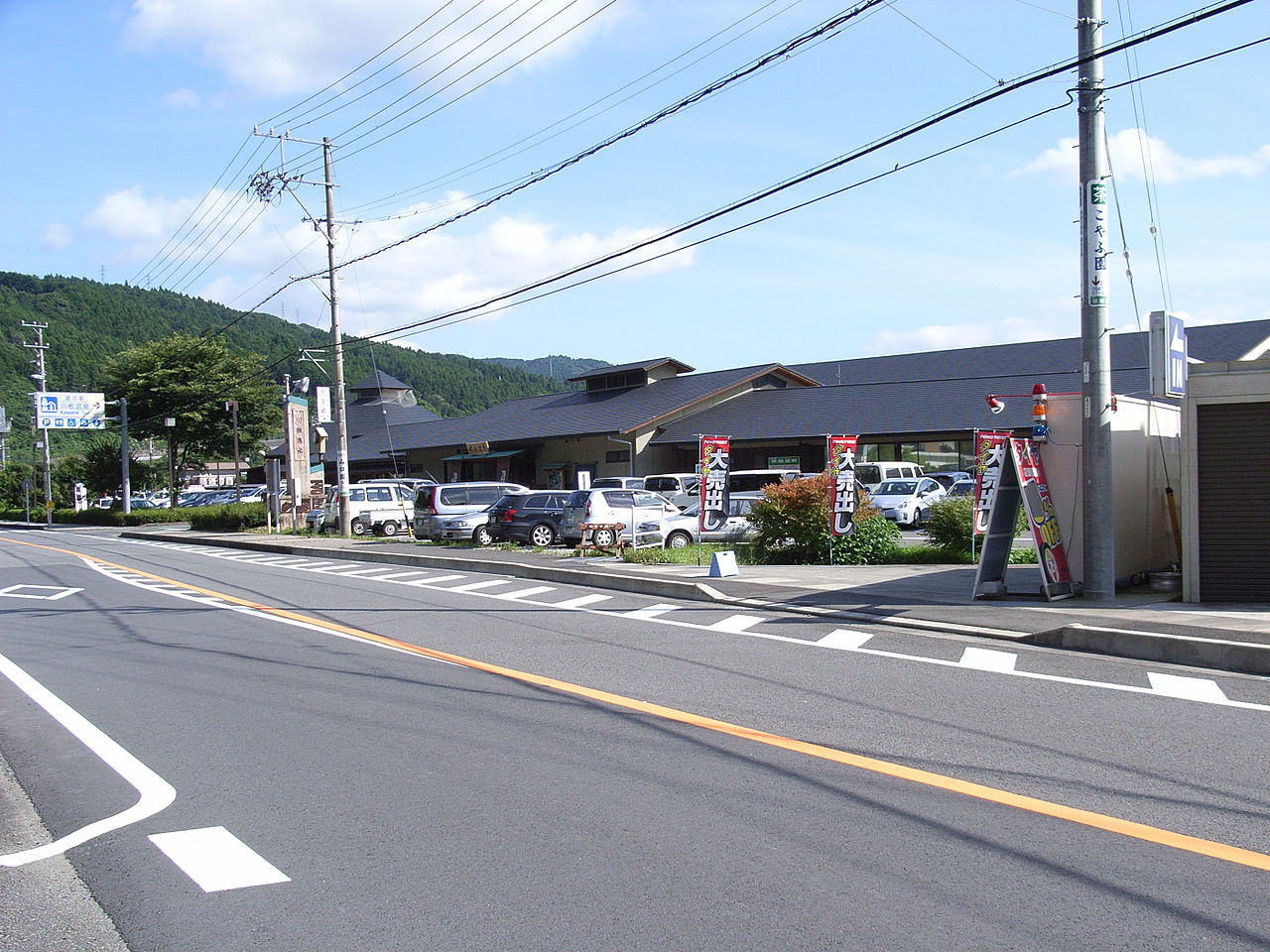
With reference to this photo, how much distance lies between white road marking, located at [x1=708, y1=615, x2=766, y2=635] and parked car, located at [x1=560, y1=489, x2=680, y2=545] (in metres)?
10.1

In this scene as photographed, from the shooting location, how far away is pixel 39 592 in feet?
57.2

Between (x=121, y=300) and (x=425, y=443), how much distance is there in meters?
50.9

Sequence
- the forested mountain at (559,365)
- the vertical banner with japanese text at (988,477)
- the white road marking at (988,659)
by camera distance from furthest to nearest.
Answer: the forested mountain at (559,365), the vertical banner with japanese text at (988,477), the white road marking at (988,659)

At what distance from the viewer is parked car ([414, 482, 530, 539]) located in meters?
28.2

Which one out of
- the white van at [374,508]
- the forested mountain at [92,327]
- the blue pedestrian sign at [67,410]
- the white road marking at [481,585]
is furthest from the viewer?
the forested mountain at [92,327]

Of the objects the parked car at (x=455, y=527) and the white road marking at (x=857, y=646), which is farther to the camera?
the parked car at (x=455, y=527)

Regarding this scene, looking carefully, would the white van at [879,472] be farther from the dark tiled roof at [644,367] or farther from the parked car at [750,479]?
the dark tiled roof at [644,367]

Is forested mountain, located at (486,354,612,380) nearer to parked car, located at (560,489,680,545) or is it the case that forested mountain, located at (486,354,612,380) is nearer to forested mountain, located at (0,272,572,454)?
forested mountain, located at (0,272,572,454)

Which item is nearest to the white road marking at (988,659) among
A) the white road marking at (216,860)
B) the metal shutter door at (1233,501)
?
the metal shutter door at (1233,501)

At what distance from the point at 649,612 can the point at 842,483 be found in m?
6.39

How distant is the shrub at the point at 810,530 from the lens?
1925 centimetres

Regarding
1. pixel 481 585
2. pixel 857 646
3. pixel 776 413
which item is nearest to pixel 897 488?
pixel 776 413

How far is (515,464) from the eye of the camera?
160 feet

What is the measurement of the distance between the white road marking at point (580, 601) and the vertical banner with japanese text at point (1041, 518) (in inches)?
239
